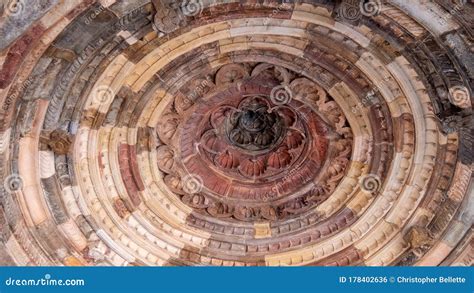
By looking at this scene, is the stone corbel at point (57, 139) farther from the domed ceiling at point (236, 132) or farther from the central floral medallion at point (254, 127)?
the central floral medallion at point (254, 127)

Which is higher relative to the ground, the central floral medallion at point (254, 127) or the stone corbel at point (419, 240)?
the central floral medallion at point (254, 127)

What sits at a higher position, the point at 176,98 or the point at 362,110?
the point at 176,98

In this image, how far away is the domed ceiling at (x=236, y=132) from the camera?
5711 mm

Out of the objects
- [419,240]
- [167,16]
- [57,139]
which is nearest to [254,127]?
[167,16]

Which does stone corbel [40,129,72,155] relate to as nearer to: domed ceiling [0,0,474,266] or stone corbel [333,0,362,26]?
domed ceiling [0,0,474,266]

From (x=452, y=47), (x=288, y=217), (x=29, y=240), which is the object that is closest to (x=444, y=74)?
(x=452, y=47)

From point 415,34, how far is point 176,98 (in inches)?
121

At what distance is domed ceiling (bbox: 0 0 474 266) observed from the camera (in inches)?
225

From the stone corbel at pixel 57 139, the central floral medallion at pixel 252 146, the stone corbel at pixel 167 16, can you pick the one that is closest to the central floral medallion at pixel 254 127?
the central floral medallion at pixel 252 146

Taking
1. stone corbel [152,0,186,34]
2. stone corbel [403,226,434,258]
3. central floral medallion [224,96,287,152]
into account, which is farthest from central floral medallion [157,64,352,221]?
stone corbel [152,0,186,34]

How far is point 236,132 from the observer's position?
793cm

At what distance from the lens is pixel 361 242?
7.19 metres

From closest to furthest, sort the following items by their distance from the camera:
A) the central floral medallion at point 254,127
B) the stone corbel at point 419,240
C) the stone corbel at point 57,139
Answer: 1. the stone corbel at point 57,139
2. the stone corbel at point 419,240
3. the central floral medallion at point 254,127

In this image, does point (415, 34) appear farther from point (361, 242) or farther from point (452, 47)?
point (361, 242)
